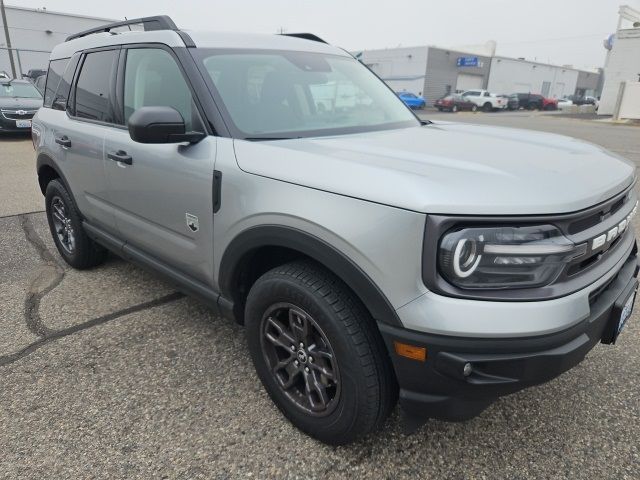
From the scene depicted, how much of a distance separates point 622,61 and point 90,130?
3824 centimetres

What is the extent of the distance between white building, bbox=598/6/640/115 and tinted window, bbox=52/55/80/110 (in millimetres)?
35798

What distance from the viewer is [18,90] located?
13211 millimetres

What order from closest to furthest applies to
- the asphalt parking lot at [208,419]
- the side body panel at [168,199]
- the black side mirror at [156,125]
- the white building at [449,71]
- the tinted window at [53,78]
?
1. the asphalt parking lot at [208,419]
2. the black side mirror at [156,125]
3. the side body panel at [168,199]
4. the tinted window at [53,78]
5. the white building at [449,71]

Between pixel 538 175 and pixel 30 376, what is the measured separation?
8.74 feet

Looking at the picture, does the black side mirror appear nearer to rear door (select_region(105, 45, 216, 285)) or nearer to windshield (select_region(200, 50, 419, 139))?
rear door (select_region(105, 45, 216, 285))

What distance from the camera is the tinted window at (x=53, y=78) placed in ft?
12.7

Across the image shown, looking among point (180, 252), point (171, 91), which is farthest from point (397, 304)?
point (171, 91)

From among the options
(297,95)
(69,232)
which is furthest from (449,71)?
(297,95)

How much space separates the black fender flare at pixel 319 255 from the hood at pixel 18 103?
12.8 metres

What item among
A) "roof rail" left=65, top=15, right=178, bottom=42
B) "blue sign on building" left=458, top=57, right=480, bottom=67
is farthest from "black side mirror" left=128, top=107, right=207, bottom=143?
"blue sign on building" left=458, top=57, right=480, bottom=67

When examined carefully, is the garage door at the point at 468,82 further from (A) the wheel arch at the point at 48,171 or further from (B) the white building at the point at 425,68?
(A) the wheel arch at the point at 48,171

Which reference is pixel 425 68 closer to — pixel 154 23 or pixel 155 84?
pixel 154 23

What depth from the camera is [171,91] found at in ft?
8.60

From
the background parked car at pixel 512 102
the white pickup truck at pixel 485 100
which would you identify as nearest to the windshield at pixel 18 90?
the white pickup truck at pixel 485 100
